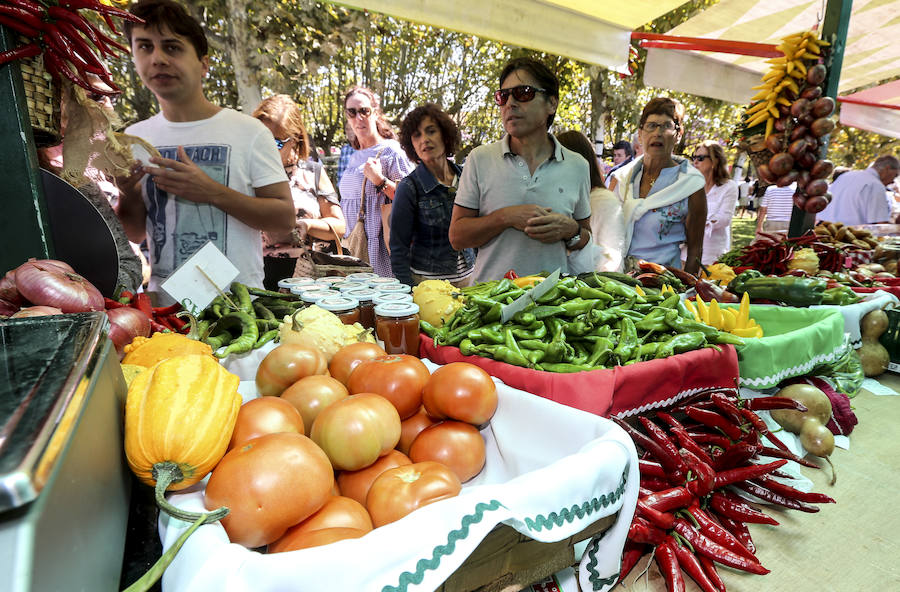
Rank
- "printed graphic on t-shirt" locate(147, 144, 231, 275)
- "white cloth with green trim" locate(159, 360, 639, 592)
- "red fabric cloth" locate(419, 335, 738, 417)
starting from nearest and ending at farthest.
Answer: "white cloth with green trim" locate(159, 360, 639, 592) → "red fabric cloth" locate(419, 335, 738, 417) → "printed graphic on t-shirt" locate(147, 144, 231, 275)

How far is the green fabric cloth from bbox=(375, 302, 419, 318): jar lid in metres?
1.51

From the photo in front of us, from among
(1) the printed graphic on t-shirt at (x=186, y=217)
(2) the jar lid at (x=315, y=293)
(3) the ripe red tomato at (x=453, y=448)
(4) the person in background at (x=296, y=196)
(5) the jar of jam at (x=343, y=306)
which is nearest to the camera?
(3) the ripe red tomato at (x=453, y=448)

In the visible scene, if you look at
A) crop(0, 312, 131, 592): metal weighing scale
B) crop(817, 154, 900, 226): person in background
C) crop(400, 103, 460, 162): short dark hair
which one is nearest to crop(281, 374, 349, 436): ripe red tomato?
crop(0, 312, 131, 592): metal weighing scale

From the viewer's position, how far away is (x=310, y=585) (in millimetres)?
709

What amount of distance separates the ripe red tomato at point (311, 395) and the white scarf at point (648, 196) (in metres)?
3.08

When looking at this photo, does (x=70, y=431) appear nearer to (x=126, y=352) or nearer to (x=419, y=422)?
(x=419, y=422)

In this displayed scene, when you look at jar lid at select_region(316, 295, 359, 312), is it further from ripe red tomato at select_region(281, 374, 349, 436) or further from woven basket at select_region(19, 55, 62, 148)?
woven basket at select_region(19, 55, 62, 148)

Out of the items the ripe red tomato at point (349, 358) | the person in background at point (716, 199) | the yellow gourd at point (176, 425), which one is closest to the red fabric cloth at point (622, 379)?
the ripe red tomato at point (349, 358)

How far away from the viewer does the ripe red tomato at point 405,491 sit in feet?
2.99

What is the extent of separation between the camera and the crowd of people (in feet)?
7.65

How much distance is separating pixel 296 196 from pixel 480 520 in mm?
4026

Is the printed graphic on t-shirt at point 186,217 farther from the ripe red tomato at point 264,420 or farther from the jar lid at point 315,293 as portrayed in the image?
the ripe red tomato at point 264,420

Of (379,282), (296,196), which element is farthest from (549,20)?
(379,282)

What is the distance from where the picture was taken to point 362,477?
42.4 inches
